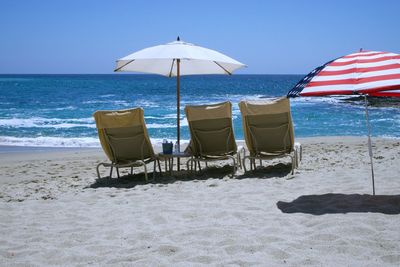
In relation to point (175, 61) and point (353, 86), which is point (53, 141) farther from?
point (353, 86)

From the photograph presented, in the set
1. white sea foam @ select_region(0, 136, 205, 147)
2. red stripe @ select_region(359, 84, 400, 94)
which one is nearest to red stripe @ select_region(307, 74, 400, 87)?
red stripe @ select_region(359, 84, 400, 94)

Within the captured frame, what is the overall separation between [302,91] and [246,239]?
1.45 metres

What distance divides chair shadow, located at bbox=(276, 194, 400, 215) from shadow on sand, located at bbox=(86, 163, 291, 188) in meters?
1.48

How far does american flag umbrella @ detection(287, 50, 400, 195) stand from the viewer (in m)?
3.97

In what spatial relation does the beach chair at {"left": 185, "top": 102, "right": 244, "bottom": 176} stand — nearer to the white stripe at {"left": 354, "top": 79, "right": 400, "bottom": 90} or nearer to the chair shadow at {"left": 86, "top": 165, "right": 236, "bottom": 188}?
the chair shadow at {"left": 86, "top": 165, "right": 236, "bottom": 188}

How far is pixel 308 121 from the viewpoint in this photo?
18.7m

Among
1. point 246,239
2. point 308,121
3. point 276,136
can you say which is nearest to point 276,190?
point 276,136

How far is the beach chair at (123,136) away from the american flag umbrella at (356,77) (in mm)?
2674

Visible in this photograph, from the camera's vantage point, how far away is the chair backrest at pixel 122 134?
6342mm

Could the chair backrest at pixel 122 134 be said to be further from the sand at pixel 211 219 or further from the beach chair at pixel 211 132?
the beach chair at pixel 211 132

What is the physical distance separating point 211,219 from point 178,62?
3416mm

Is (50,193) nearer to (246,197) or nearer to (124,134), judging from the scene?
(124,134)

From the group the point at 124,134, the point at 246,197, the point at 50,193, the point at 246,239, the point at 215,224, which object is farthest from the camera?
the point at 124,134

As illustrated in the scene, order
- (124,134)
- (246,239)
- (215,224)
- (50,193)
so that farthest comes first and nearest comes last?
(124,134) → (50,193) → (215,224) → (246,239)
